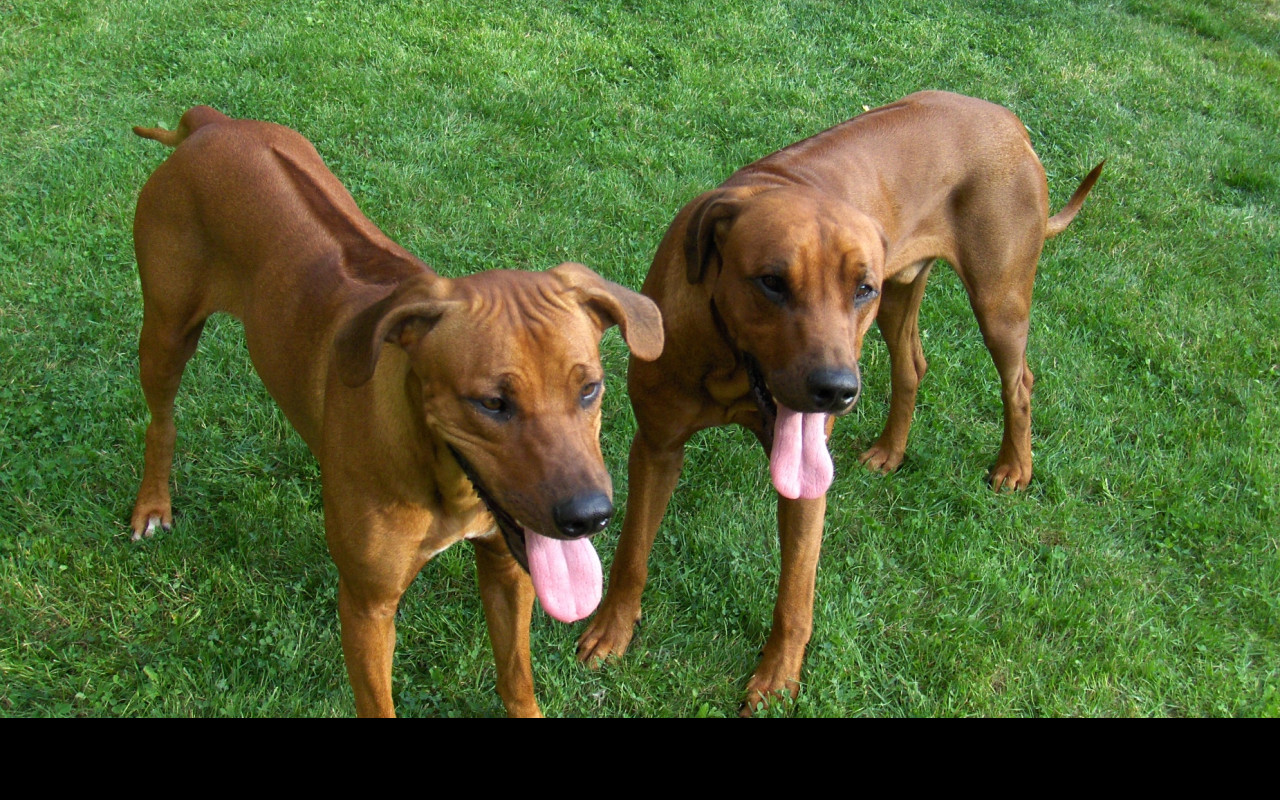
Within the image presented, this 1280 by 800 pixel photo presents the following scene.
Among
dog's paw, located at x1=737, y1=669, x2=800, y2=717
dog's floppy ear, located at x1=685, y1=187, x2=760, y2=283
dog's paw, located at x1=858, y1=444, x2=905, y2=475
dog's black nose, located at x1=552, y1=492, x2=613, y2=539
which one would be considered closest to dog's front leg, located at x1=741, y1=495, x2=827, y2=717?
dog's paw, located at x1=737, y1=669, x2=800, y2=717

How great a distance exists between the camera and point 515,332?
8.54ft

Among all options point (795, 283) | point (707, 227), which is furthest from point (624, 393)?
point (795, 283)

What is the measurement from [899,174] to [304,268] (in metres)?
2.46

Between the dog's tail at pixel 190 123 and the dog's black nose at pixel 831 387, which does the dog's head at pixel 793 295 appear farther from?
the dog's tail at pixel 190 123

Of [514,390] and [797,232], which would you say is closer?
[514,390]

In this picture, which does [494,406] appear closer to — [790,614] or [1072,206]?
[790,614]

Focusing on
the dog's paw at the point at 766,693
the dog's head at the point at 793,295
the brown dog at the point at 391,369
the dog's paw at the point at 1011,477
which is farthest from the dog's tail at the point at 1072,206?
the brown dog at the point at 391,369

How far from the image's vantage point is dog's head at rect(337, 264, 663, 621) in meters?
2.55

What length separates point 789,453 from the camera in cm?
341

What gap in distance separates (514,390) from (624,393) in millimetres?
2632

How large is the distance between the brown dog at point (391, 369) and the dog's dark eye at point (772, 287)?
19.2 inches

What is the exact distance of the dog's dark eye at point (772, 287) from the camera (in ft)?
10.7
